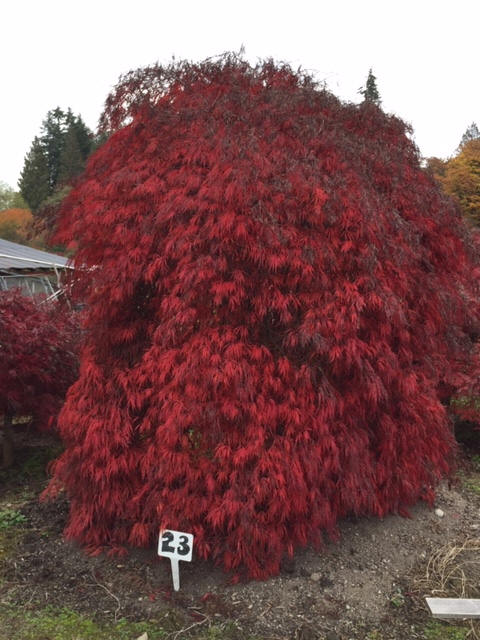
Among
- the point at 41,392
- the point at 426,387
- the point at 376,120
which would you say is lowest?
the point at 41,392

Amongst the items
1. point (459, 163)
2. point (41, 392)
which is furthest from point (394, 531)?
point (459, 163)

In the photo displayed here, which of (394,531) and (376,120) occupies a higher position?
(376,120)

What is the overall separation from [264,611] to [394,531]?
4.65ft

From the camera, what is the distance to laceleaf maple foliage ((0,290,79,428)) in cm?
538

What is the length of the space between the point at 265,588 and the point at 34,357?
127 inches

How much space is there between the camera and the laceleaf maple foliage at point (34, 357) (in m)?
5.38

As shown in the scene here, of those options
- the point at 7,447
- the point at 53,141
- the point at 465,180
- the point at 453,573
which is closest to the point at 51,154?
the point at 53,141

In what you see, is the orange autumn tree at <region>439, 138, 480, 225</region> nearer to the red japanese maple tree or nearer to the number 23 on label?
the red japanese maple tree

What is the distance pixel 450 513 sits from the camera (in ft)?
15.9

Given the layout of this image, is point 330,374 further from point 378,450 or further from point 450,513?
point 450,513

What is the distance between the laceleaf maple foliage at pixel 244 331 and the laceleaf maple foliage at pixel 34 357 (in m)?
1.59

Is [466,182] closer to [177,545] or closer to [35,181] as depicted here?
[177,545]

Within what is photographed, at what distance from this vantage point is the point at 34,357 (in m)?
5.52

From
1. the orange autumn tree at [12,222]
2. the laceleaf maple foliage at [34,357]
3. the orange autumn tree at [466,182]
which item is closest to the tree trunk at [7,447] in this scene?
the laceleaf maple foliage at [34,357]
